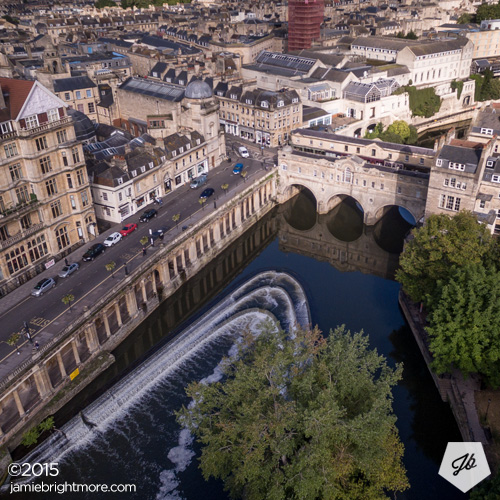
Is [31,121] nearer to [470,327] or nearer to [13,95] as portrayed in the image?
[13,95]

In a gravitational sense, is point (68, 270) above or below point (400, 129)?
below

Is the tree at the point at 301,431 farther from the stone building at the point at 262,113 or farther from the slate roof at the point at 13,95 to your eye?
the stone building at the point at 262,113

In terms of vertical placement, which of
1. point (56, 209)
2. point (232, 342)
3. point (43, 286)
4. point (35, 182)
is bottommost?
point (232, 342)

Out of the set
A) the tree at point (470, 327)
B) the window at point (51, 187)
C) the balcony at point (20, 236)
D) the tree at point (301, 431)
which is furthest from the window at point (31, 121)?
the tree at point (470, 327)

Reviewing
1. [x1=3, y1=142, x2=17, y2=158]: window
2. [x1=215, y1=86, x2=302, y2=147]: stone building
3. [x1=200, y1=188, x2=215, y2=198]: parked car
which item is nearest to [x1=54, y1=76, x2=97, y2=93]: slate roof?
[x1=215, y1=86, x2=302, y2=147]: stone building

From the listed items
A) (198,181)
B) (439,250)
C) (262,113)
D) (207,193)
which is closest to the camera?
(439,250)

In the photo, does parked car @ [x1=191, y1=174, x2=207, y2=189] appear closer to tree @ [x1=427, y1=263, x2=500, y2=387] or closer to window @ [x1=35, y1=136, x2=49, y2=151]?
window @ [x1=35, y1=136, x2=49, y2=151]

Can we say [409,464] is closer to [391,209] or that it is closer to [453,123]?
[391,209]

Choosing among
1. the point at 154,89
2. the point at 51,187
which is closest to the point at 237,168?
the point at 154,89
